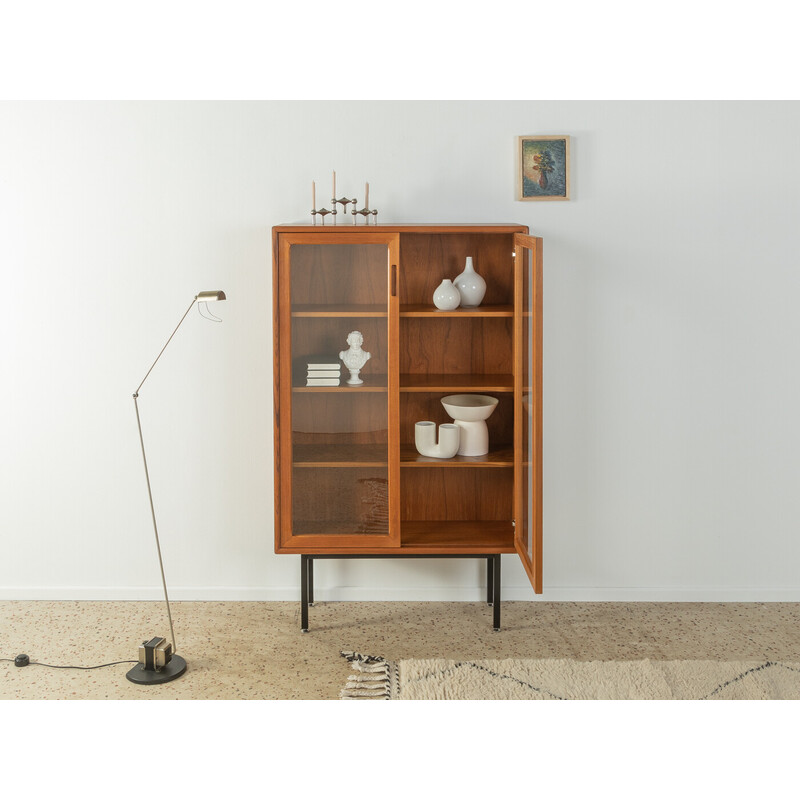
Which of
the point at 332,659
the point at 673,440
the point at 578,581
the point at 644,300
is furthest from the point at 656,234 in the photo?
the point at 332,659

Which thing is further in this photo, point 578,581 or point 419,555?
point 578,581

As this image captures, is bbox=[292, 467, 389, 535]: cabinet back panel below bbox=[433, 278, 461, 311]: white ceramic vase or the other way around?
below

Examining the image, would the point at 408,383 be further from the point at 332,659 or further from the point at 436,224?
the point at 332,659

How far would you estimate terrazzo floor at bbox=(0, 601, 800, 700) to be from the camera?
11.6 feet

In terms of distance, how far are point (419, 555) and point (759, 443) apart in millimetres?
1699

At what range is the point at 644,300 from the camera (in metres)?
4.17

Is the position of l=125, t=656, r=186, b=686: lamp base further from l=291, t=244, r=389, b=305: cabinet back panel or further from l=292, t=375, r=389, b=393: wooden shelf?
l=291, t=244, r=389, b=305: cabinet back panel

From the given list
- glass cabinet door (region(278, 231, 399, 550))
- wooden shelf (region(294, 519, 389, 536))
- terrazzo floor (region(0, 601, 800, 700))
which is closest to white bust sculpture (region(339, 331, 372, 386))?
glass cabinet door (region(278, 231, 399, 550))

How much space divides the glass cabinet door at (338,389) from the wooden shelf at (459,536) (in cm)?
15

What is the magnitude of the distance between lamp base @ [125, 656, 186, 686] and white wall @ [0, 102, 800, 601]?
0.74 m

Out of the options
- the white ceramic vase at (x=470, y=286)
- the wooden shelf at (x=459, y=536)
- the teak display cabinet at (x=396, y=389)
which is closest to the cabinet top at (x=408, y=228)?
the teak display cabinet at (x=396, y=389)

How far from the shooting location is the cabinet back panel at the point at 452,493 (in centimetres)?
427

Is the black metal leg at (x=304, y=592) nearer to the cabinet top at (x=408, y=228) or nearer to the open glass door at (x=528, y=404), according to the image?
the open glass door at (x=528, y=404)

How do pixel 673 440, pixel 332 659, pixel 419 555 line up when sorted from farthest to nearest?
1. pixel 673 440
2. pixel 419 555
3. pixel 332 659
